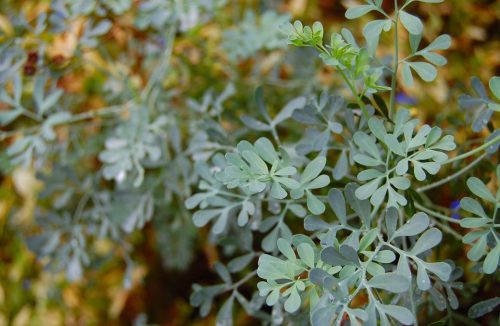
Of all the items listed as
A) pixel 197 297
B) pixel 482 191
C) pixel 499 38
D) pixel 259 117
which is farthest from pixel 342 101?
pixel 499 38

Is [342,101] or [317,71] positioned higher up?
[342,101]

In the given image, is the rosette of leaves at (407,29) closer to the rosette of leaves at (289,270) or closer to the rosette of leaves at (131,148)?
the rosette of leaves at (289,270)

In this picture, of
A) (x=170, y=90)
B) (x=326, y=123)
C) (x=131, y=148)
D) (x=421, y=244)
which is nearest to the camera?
(x=421, y=244)

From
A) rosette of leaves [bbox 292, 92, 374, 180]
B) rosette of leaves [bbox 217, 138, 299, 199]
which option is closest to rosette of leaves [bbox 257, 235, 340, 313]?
rosette of leaves [bbox 217, 138, 299, 199]

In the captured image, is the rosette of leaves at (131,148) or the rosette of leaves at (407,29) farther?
the rosette of leaves at (131,148)

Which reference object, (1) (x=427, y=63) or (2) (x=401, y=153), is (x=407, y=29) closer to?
(1) (x=427, y=63)

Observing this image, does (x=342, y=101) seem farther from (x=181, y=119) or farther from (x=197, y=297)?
(x=181, y=119)

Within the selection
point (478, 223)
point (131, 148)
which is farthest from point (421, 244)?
point (131, 148)

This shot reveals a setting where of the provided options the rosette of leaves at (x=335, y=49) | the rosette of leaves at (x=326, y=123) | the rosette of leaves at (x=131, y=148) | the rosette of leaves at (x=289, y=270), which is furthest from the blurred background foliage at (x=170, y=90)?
the rosette of leaves at (x=289, y=270)
